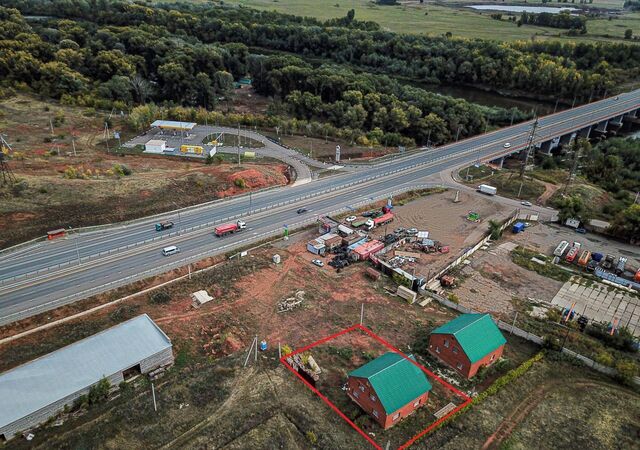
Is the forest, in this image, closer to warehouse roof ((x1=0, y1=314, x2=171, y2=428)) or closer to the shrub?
warehouse roof ((x1=0, y1=314, x2=171, y2=428))

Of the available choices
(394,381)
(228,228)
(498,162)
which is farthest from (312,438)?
(498,162)

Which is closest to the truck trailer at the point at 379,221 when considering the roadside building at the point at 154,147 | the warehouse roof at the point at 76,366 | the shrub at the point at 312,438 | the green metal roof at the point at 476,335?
the green metal roof at the point at 476,335

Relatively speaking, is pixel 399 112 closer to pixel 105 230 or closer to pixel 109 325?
pixel 105 230

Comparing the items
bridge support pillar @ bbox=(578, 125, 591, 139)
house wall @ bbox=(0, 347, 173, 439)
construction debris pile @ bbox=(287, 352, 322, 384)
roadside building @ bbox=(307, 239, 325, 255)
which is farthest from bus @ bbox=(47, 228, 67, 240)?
bridge support pillar @ bbox=(578, 125, 591, 139)

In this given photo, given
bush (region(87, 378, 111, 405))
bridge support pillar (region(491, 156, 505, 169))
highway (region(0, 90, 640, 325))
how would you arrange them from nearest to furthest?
bush (region(87, 378, 111, 405)) → highway (region(0, 90, 640, 325)) → bridge support pillar (region(491, 156, 505, 169))

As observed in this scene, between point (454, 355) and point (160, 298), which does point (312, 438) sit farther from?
point (160, 298)

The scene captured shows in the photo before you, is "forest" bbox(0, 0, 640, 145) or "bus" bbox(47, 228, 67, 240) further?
"forest" bbox(0, 0, 640, 145)

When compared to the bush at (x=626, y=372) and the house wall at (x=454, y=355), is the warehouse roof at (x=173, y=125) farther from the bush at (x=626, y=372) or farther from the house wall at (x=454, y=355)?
the bush at (x=626, y=372)
